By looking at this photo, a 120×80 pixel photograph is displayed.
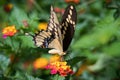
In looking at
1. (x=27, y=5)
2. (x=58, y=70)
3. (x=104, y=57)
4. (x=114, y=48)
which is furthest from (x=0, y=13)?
(x=58, y=70)

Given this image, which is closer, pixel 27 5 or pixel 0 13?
pixel 0 13

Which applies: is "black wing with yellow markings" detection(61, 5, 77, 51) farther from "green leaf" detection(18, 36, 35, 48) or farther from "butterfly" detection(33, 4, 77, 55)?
"green leaf" detection(18, 36, 35, 48)

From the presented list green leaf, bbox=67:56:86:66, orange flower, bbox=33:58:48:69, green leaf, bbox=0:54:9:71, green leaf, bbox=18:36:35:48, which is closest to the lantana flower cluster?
green leaf, bbox=67:56:86:66

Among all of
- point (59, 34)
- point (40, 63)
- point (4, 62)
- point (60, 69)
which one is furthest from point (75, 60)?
point (40, 63)

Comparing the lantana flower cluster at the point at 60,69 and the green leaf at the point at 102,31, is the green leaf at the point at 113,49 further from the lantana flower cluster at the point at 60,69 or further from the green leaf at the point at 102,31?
the lantana flower cluster at the point at 60,69

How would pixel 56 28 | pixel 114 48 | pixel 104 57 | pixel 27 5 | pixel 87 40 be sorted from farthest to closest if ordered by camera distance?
pixel 27 5 < pixel 104 57 < pixel 114 48 < pixel 87 40 < pixel 56 28

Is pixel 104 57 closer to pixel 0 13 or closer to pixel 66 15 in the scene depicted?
pixel 66 15

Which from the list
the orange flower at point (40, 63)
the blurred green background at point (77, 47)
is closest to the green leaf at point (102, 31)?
the blurred green background at point (77, 47)

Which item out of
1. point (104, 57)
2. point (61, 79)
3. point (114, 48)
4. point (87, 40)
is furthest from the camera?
point (104, 57)

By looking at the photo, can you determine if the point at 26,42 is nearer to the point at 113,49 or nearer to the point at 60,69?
the point at 60,69
